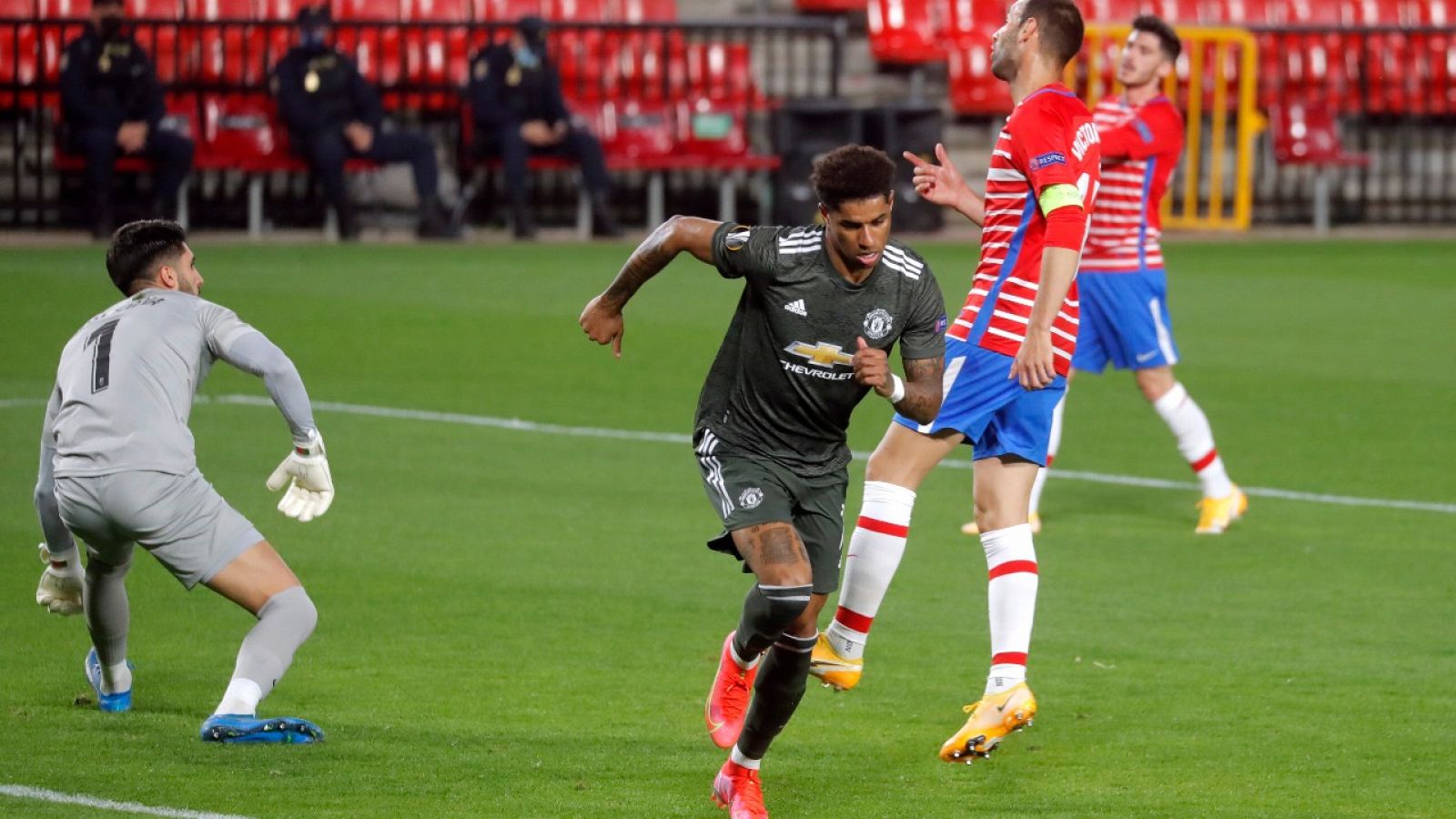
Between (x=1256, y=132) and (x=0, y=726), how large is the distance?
19.7m

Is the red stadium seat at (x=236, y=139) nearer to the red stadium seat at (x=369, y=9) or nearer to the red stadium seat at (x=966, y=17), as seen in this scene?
the red stadium seat at (x=369, y=9)

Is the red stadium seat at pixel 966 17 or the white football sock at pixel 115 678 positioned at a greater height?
the red stadium seat at pixel 966 17

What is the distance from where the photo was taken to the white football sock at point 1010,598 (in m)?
6.15

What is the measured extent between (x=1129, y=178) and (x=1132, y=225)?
8.3 inches

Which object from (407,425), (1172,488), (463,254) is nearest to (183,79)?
(463,254)

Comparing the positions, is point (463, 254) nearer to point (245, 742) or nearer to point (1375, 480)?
point (1375, 480)

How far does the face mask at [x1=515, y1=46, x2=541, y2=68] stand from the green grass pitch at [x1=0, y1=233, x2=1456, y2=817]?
557 centimetres

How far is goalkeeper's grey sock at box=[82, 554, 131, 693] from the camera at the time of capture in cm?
608

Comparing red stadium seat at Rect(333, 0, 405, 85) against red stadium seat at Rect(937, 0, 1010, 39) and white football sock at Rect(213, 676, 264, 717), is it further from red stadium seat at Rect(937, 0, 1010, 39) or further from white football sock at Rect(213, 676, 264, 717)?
white football sock at Rect(213, 676, 264, 717)

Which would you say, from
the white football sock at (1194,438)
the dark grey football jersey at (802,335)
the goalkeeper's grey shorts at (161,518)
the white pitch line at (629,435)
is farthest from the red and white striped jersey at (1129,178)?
the goalkeeper's grey shorts at (161,518)

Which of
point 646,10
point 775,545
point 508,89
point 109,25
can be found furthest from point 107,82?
point 775,545

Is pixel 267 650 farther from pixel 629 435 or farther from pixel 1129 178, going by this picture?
pixel 629 435

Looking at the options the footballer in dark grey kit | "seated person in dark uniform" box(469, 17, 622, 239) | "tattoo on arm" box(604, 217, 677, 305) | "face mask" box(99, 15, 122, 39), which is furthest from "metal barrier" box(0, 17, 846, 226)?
the footballer in dark grey kit

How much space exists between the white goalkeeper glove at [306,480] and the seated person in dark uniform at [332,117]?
13.9 m
